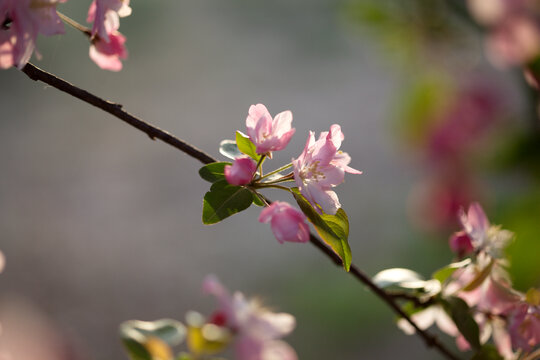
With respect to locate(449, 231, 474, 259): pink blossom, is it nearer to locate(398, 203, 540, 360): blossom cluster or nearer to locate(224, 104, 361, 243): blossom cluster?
locate(398, 203, 540, 360): blossom cluster

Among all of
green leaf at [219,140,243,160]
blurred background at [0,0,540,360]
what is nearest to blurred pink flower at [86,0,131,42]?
green leaf at [219,140,243,160]

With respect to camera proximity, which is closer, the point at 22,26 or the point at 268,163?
the point at 22,26

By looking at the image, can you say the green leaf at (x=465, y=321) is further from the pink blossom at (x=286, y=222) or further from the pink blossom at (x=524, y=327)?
the pink blossom at (x=286, y=222)

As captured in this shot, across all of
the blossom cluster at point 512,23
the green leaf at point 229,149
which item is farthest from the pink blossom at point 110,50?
the blossom cluster at point 512,23

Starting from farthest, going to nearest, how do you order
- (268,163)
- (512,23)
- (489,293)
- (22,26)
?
(268,163) → (512,23) → (489,293) → (22,26)

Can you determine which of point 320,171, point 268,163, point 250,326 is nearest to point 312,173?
point 320,171

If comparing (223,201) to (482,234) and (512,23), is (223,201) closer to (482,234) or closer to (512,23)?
(482,234)
